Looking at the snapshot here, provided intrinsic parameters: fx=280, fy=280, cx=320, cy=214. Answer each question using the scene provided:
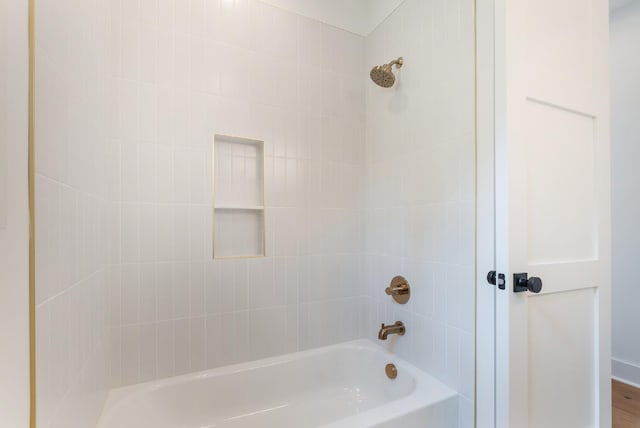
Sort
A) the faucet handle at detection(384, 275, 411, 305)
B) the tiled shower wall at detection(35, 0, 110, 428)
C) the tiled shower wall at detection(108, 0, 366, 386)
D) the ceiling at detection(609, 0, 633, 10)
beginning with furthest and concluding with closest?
the ceiling at detection(609, 0, 633, 10) → the faucet handle at detection(384, 275, 411, 305) → the tiled shower wall at detection(108, 0, 366, 386) → the tiled shower wall at detection(35, 0, 110, 428)

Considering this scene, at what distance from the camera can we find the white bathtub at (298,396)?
1.14 m

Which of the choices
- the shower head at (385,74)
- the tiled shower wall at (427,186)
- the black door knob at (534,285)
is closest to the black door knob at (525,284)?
the black door knob at (534,285)

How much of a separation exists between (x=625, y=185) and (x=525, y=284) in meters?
1.63

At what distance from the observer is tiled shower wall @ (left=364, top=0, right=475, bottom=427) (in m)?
1.18

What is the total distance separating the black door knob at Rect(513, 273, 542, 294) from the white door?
0.02 m

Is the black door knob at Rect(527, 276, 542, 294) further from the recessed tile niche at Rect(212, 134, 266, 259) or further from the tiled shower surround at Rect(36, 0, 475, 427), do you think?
the recessed tile niche at Rect(212, 134, 266, 259)

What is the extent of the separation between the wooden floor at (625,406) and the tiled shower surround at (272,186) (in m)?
0.93

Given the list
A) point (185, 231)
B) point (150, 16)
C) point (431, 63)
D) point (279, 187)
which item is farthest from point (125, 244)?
point (431, 63)

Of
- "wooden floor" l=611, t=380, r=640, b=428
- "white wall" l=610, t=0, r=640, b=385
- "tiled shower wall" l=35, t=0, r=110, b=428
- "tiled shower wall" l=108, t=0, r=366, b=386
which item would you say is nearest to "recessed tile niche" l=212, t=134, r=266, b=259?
"tiled shower wall" l=108, t=0, r=366, b=386

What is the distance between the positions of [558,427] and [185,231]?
5.66 feet

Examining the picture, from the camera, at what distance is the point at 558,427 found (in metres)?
1.03

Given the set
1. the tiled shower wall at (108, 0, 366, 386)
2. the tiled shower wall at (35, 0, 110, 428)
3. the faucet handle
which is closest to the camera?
the tiled shower wall at (35, 0, 110, 428)

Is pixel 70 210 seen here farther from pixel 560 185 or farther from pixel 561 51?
pixel 561 51

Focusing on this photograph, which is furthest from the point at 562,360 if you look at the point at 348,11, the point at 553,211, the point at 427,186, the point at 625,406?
the point at 348,11
